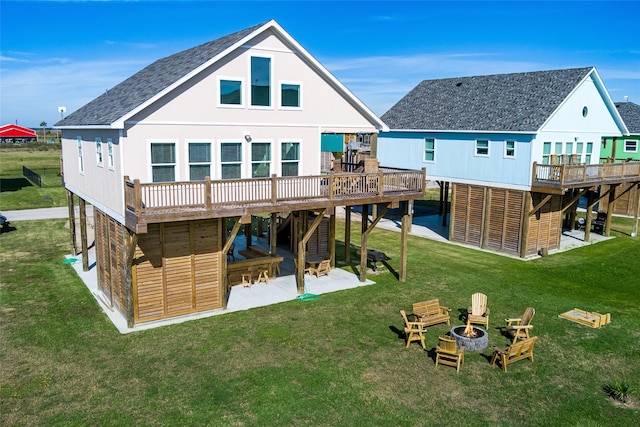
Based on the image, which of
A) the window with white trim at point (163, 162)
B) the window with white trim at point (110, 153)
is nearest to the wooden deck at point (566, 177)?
the window with white trim at point (163, 162)

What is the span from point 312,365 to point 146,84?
461 inches

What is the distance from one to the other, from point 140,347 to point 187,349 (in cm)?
144

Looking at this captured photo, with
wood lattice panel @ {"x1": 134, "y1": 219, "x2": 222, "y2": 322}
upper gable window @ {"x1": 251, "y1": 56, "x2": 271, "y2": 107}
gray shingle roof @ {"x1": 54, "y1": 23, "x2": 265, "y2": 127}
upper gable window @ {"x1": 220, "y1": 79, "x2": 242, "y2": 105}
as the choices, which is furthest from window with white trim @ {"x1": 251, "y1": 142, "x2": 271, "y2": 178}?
gray shingle roof @ {"x1": 54, "y1": 23, "x2": 265, "y2": 127}

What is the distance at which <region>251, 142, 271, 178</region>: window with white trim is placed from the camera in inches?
745

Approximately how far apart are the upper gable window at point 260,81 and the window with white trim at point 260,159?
150 centimetres

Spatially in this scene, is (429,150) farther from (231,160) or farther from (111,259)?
(111,259)

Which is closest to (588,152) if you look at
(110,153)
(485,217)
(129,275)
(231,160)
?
(485,217)

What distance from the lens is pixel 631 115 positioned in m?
41.6

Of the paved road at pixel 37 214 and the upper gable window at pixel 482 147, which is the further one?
the paved road at pixel 37 214

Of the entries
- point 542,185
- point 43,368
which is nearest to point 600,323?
point 542,185

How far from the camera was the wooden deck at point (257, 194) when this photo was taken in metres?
15.4

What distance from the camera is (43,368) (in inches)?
547

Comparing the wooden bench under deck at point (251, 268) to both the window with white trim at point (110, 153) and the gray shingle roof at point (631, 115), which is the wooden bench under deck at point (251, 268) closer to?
the window with white trim at point (110, 153)

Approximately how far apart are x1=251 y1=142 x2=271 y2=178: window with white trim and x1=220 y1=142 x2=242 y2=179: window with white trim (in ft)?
1.83
